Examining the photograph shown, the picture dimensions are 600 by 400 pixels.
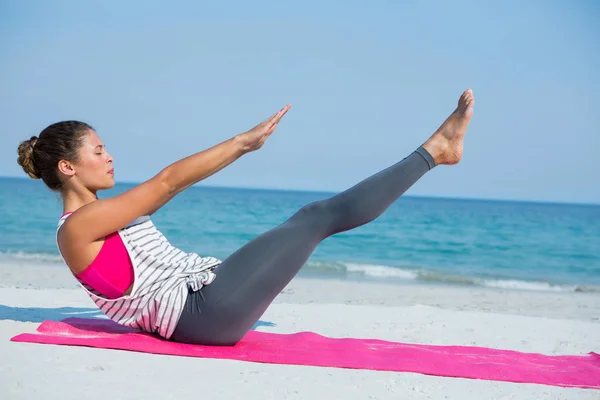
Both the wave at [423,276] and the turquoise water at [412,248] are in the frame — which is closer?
the wave at [423,276]

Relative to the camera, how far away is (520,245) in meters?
19.0

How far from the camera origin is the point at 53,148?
3.18 m

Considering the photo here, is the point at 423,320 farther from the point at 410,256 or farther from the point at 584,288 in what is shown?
the point at 410,256

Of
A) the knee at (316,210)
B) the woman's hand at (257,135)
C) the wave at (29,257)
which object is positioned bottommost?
the wave at (29,257)

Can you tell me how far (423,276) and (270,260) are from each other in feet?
26.9

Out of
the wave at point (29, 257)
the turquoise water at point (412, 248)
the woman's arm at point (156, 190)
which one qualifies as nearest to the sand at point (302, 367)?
the woman's arm at point (156, 190)

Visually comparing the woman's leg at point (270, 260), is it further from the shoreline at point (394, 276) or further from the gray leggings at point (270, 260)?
the shoreline at point (394, 276)

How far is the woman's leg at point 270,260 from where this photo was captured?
3.08 metres

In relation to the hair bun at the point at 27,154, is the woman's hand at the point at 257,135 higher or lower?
higher

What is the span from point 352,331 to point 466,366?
4.09 feet

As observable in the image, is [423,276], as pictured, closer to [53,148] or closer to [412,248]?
[412,248]

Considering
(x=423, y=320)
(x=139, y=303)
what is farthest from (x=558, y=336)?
(x=139, y=303)

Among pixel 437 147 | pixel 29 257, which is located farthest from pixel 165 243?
pixel 29 257

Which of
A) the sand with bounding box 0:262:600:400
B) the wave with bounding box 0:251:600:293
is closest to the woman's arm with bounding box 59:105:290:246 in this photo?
the sand with bounding box 0:262:600:400
